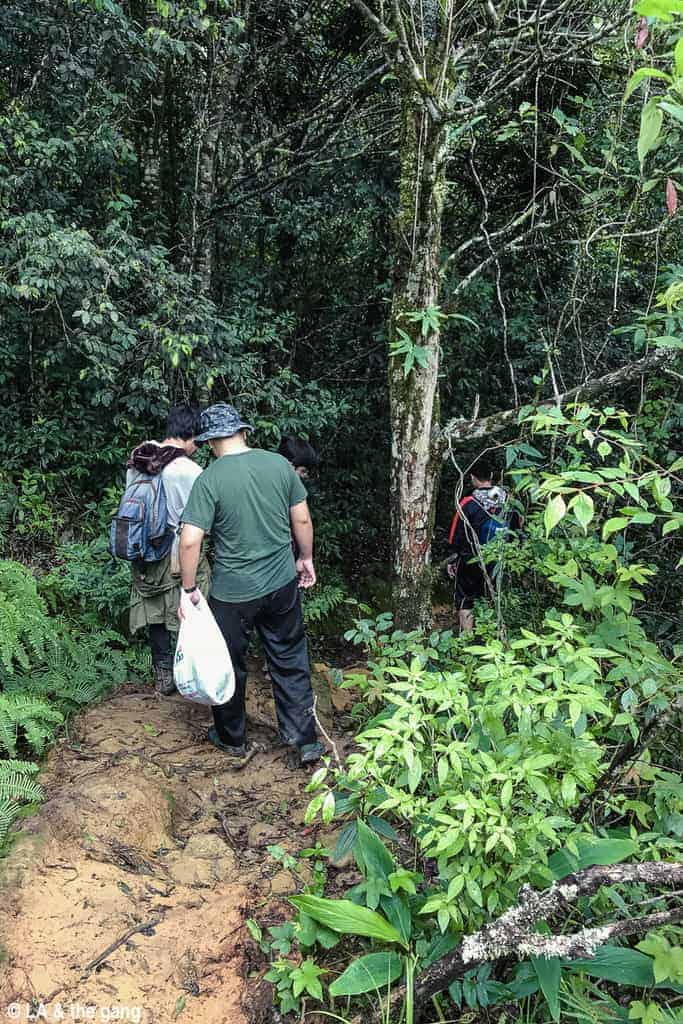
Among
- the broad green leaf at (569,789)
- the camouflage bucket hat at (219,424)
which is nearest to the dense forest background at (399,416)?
the broad green leaf at (569,789)

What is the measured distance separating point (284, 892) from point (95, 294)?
160 inches

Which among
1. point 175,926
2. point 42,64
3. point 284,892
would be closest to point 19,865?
point 175,926

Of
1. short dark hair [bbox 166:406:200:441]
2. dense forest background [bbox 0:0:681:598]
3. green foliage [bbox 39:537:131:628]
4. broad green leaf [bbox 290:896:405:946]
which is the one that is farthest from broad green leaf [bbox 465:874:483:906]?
green foliage [bbox 39:537:131:628]

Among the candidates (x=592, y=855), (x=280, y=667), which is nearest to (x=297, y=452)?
(x=280, y=667)

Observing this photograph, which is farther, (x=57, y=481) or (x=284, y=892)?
(x=57, y=481)

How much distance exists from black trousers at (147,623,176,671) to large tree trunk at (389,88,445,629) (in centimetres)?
172

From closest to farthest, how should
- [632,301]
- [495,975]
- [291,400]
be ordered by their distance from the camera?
[495,975] < [291,400] < [632,301]

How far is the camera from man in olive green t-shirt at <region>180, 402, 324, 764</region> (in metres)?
4.17

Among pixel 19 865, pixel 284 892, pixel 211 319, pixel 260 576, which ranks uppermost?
pixel 211 319

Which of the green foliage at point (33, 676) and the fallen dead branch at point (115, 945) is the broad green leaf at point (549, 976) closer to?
the fallen dead branch at point (115, 945)

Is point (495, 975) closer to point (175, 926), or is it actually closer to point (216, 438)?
point (175, 926)

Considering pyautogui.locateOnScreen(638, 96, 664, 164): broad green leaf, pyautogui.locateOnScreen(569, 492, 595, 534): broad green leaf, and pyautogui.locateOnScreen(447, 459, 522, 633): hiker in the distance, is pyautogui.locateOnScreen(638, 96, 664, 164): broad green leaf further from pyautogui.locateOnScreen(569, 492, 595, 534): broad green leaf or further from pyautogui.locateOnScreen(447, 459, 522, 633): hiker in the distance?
pyautogui.locateOnScreen(447, 459, 522, 633): hiker in the distance

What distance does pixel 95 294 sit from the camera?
5113mm

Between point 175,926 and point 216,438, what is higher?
point 216,438
